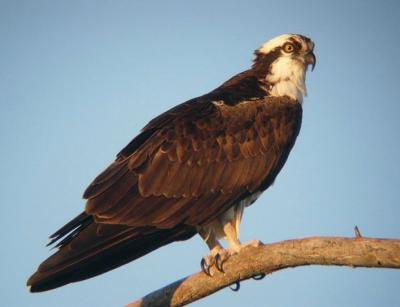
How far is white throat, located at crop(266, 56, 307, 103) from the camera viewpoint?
9.49 m

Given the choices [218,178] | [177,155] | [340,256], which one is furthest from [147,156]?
[340,256]

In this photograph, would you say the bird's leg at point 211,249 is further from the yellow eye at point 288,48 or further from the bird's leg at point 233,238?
the yellow eye at point 288,48

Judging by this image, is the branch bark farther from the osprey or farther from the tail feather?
the tail feather

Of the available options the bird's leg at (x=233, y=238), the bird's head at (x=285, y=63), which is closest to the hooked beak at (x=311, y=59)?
the bird's head at (x=285, y=63)

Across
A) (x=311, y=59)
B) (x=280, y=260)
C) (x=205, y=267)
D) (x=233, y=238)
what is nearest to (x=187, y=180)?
(x=233, y=238)

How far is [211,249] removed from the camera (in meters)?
8.77

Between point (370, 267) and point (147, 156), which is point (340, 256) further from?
point (147, 156)

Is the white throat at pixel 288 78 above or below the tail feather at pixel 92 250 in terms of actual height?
above

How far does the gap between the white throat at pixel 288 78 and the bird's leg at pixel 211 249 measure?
2104mm

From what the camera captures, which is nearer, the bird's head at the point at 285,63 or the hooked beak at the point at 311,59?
the bird's head at the point at 285,63

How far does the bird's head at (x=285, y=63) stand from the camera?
9578mm

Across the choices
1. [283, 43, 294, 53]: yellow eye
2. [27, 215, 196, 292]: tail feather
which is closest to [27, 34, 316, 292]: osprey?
[27, 215, 196, 292]: tail feather

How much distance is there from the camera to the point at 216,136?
8773 mm

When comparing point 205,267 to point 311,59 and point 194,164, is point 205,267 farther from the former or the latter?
point 311,59
